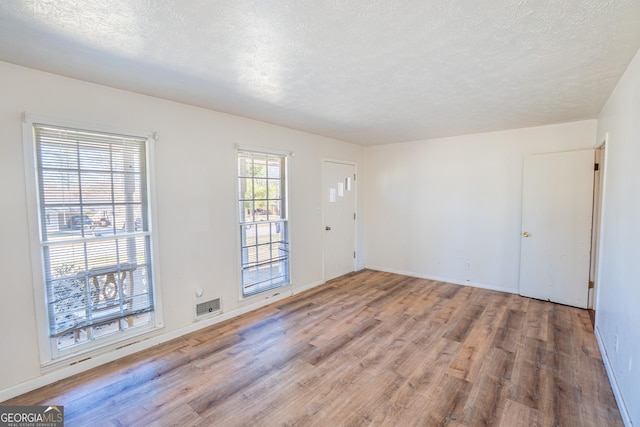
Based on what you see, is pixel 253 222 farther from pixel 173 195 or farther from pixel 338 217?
pixel 338 217

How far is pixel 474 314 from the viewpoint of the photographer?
3.51 metres

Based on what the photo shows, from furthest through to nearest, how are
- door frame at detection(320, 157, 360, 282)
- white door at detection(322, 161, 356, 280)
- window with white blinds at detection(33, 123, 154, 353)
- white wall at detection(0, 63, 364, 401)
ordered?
white door at detection(322, 161, 356, 280), door frame at detection(320, 157, 360, 282), window with white blinds at detection(33, 123, 154, 353), white wall at detection(0, 63, 364, 401)

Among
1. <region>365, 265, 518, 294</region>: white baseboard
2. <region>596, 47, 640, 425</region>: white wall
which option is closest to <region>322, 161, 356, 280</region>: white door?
<region>365, 265, 518, 294</region>: white baseboard

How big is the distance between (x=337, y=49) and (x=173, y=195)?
2.12 meters

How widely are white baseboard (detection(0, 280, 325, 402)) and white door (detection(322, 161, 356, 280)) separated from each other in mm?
1496

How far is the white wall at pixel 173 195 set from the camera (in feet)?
6.85

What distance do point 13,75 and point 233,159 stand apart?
182cm

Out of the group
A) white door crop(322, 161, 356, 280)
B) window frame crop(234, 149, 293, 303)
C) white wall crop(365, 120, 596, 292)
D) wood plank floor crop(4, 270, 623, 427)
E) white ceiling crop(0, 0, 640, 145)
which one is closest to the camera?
white ceiling crop(0, 0, 640, 145)

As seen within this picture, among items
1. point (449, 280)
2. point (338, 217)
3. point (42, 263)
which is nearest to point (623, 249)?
point (449, 280)

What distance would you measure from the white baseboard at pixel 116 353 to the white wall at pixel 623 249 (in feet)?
11.0

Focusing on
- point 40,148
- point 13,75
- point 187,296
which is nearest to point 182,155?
point 40,148

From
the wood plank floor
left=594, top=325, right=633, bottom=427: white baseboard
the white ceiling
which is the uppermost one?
the white ceiling

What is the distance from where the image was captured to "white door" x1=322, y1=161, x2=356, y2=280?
15.9ft

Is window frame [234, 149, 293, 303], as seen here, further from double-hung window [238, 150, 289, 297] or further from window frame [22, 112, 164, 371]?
window frame [22, 112, 164, 371]
